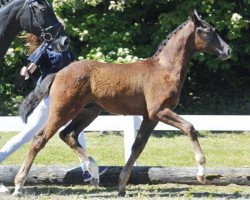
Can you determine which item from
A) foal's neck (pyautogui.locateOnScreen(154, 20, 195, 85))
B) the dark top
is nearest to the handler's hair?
the dark top

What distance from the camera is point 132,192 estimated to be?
8195 mm

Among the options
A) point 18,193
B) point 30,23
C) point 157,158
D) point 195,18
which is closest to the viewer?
point 18,193

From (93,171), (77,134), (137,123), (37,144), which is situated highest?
(37,144)

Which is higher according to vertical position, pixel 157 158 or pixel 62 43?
pixel 62 43

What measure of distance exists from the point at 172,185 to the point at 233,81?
10542mm

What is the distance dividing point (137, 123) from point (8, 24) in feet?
9.13

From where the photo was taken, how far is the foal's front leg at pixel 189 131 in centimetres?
745

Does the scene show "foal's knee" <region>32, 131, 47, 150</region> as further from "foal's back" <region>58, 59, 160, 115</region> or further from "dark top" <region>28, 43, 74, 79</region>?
"dark top" <region>28, 43, 74, 79</region>

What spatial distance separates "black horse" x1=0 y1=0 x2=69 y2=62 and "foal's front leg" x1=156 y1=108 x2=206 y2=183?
1.43 m

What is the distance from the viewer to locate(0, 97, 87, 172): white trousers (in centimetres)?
823

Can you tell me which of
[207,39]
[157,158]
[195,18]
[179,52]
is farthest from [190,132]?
[157,158]

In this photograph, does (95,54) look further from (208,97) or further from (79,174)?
(79,174)

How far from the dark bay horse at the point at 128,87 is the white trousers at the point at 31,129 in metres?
0.30

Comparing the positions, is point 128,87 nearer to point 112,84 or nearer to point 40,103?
point 112,84
